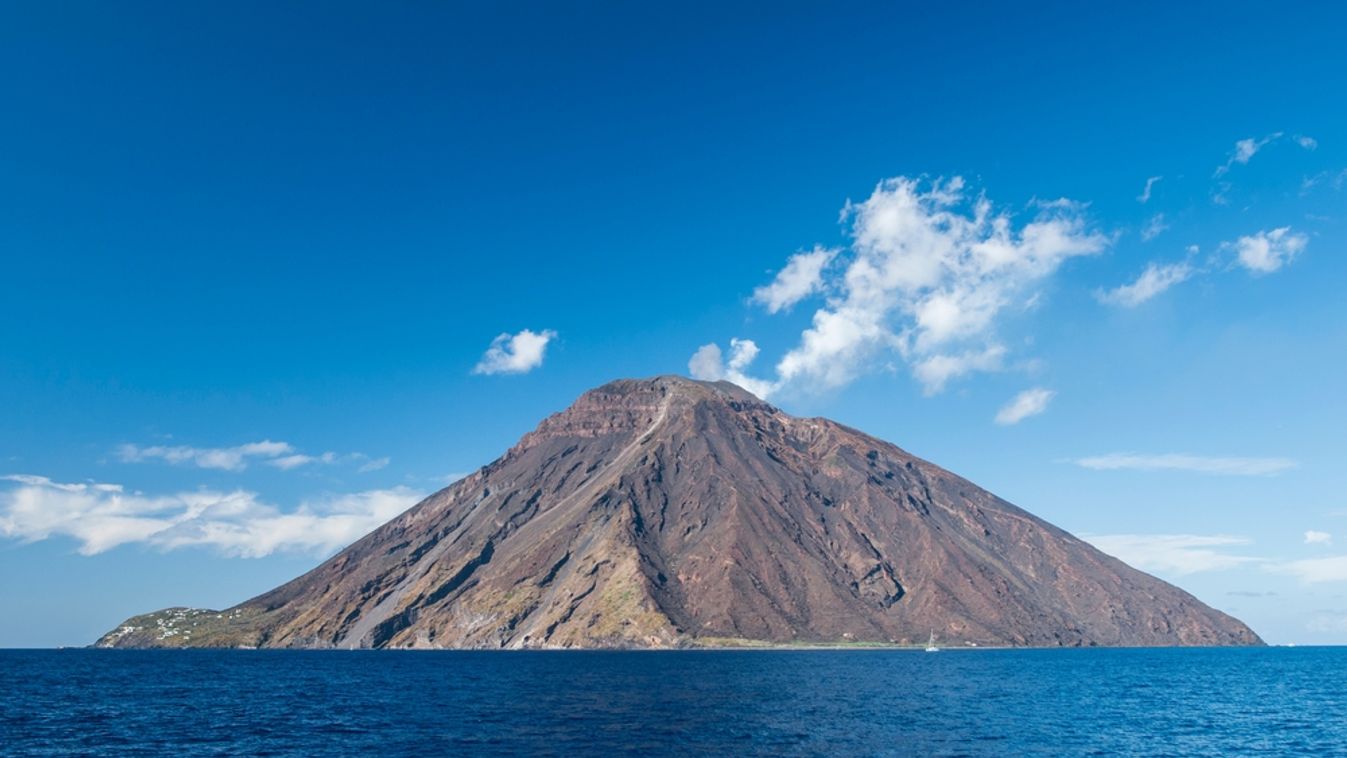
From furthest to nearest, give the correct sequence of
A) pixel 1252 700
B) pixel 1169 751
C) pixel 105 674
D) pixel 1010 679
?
pixel 105 674
pixel 1010 679
pixel 1252 700
pixel 1169 751

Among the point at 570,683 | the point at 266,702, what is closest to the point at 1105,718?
the point at 570,683

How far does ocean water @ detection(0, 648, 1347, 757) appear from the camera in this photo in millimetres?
74375

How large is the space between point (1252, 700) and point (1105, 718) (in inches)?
1719

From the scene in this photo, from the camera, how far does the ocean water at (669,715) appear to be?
244ft

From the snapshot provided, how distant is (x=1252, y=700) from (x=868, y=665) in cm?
8541

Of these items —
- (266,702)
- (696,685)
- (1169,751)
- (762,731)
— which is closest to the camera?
(1169,751)

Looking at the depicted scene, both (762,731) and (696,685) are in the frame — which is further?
(696,685)

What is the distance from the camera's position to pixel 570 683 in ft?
458

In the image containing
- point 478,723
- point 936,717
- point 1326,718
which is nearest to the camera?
point 478,723

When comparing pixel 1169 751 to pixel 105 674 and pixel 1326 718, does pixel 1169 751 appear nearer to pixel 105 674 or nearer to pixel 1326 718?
pixel 1326 718

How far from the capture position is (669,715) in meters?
92.8

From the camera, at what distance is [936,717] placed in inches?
3713

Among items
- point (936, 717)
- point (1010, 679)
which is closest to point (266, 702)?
point (936, 717)

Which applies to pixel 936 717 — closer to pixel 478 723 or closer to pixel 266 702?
pixel 478 723
